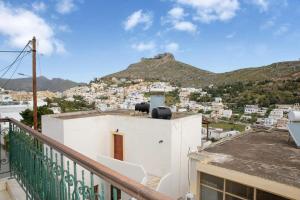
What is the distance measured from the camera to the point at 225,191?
6703 mm

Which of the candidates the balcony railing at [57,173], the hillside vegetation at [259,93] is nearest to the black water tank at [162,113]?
the balcony railing at [57,173]

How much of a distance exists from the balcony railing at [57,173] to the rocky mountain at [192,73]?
142 feet

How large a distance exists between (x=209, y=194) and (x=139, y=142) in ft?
16.0

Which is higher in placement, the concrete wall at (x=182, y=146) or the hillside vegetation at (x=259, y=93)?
the hillside vegetation at (x=259, y=93)

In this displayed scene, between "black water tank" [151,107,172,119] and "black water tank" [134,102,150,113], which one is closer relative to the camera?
"black water tank" [151,107,172,119]

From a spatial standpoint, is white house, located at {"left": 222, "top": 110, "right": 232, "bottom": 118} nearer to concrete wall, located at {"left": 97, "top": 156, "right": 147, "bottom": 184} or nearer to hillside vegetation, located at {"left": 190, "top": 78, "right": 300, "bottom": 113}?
hillside vegetation, located at {"left": 190, "top": 78, "right": 300, "bottom": 113}

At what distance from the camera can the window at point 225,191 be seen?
19.5 ft

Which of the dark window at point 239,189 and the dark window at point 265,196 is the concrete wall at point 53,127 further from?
the dark window at point 265,196

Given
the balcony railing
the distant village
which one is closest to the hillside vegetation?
the distant village

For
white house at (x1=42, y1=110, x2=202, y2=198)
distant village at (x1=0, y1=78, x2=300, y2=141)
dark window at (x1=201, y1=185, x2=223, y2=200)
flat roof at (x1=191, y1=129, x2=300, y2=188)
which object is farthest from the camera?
distant village at (x1=0, y1=78, x2=300, y2=141)

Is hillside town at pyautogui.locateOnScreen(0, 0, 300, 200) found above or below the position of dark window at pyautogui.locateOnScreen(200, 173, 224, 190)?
above

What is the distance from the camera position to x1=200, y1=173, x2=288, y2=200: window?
5941mm

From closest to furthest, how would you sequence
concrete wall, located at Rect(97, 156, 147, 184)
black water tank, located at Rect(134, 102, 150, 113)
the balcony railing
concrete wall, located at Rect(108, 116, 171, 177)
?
the balcony railing
concrete wall, located at Rect(97, 156, 147, 184)
concrete wall, located at Rect(108, 116, 171, 177)
black water tank, located at Rect(134, 102, 150, 113)

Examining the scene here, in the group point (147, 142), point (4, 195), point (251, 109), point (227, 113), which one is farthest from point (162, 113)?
point (227, 113)
